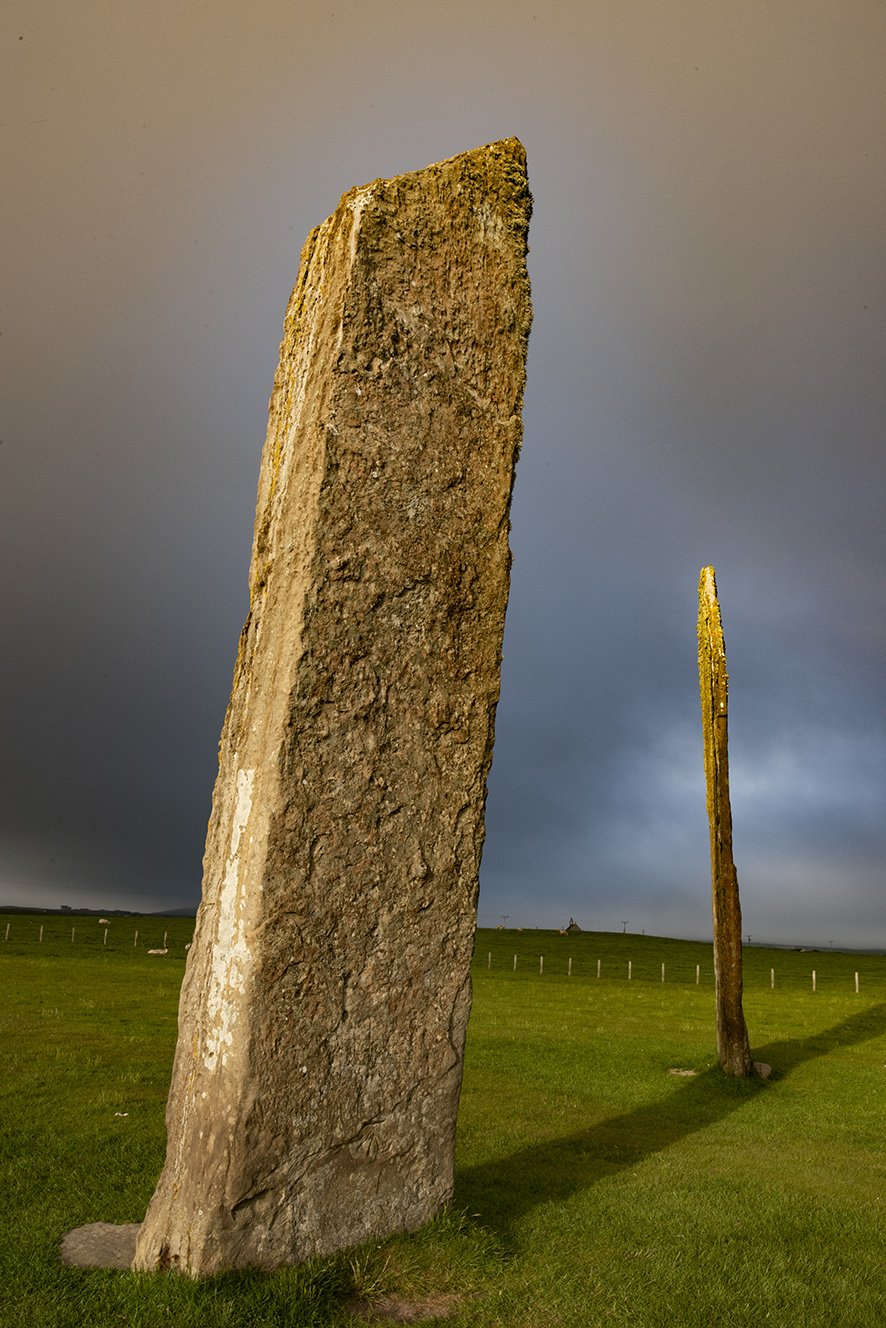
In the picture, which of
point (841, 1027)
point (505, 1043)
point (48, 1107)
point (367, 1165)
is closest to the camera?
point (367, 1165)

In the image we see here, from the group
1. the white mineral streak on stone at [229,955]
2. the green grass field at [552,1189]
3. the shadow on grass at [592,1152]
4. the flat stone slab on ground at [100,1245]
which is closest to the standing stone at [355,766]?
the white mineral streak on stone at [229,955]

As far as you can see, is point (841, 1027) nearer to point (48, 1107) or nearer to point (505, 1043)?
point (505, 1043)

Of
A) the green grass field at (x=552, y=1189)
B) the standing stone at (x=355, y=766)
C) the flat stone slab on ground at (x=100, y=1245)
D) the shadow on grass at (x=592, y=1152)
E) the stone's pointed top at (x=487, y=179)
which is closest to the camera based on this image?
the green grass field at (x=552, y=1189)

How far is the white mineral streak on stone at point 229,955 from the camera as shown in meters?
5.86

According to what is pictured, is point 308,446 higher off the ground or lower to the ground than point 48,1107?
higher

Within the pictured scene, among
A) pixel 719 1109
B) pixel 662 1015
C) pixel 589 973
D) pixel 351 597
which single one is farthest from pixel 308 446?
pixel 589 973

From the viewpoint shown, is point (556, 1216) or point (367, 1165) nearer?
point (367, 1165)

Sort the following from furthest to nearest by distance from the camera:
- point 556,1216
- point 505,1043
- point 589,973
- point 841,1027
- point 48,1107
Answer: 1. point 589,973
2. point 841,1027
3. point 505,1043
4. point 48,1107
5. point 556,1216

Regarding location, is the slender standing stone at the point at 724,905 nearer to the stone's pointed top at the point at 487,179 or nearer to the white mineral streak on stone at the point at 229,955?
the stone's pointed top at the point at 487,179

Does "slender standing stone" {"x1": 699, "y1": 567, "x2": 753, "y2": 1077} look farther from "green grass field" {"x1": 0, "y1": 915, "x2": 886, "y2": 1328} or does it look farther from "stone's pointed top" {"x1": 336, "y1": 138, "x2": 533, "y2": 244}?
"stone's pointed top" {"x1": 336, "y1": 138, "x2": 533, "y2": 244}

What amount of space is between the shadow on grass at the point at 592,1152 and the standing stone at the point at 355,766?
1.60 metres

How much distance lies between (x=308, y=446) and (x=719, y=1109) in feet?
41.9

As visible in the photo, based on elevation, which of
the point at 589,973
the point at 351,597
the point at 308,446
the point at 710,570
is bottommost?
the point at 589,973

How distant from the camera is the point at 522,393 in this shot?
24.7 feet
